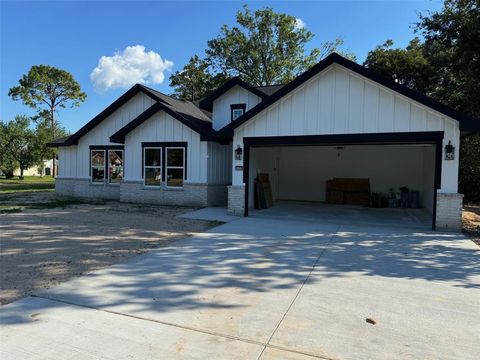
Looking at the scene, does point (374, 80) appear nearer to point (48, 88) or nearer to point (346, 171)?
point (346, 171)

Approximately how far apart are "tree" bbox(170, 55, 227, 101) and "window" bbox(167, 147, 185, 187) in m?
22.7

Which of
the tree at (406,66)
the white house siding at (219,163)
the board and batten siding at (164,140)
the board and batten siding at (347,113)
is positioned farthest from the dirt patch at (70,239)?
the tree at (406,66)

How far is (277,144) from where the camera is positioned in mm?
11539

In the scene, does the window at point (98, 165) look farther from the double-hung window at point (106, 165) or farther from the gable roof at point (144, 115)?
the gable roof at point (144, 115)

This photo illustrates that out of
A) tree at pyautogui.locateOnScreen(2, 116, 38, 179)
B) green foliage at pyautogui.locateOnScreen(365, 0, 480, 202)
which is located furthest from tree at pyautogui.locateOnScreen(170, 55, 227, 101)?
green foliage at pyautogui.locateOnScreen(365, 0, 480, 202)

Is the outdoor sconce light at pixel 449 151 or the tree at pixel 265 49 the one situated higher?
the tree at pixel 265 49

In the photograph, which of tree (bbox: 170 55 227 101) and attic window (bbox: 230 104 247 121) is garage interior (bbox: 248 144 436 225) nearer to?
attic window (bbox: 230 104 247 121)

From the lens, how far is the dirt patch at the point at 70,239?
517 cm

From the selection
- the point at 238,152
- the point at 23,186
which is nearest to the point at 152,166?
the point at 238,152

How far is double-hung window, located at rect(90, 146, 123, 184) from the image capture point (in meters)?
17.0

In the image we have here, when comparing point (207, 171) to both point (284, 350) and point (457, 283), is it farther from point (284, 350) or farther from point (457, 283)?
point (284, 350)

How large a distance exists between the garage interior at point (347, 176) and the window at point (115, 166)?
707cm

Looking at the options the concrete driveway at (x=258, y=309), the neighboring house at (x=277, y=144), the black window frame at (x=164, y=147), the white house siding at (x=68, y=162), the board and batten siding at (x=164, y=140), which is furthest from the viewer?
the white house siding at (x=68, y=162)

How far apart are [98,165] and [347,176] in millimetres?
12485
